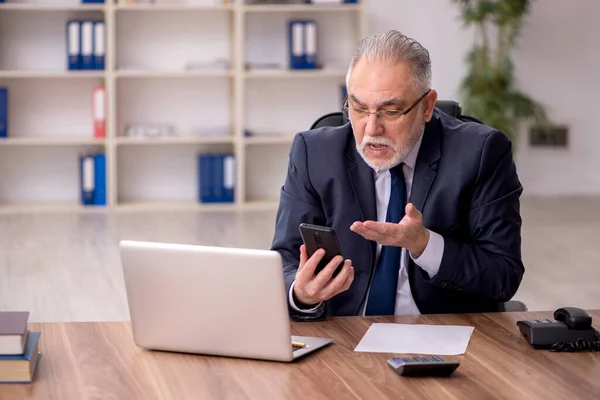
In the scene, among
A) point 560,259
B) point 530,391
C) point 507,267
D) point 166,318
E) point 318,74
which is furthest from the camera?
point 318,74

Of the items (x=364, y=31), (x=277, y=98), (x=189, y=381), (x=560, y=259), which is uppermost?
(x=364, y=31)

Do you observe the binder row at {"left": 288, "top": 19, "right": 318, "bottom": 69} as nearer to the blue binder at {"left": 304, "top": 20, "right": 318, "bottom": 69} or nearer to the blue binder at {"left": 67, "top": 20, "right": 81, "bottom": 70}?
the blue binder at {"left": 304, "top": 20, "right": 318, "bottom": 69}

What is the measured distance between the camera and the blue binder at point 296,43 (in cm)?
709

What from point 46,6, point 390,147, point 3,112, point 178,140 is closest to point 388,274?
point 390,147

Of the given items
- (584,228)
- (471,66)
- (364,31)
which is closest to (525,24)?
(471,66)

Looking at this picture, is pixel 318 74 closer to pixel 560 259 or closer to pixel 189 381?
pixel 560 259

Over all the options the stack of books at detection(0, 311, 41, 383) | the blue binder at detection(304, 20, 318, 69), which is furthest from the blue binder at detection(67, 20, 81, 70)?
the stack of books at detection(0, 311, 41, 383)

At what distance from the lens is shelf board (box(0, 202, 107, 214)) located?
22.9 ft

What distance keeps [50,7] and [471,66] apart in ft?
9.73

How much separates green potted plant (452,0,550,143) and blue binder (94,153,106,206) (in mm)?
2554

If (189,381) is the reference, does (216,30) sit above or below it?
above

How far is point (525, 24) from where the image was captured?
759cm

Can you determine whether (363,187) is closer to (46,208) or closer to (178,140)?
(178,140)

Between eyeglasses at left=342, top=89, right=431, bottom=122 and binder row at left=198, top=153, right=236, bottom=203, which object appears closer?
eyeglasses at left=342, top=89, right=431, bottom=122
